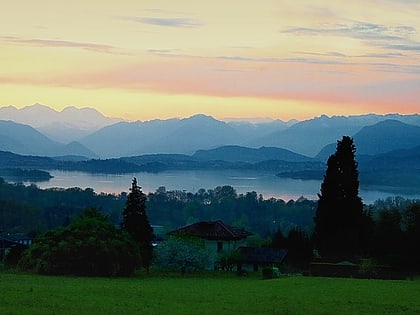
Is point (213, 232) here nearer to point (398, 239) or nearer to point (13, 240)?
point (398, 239)

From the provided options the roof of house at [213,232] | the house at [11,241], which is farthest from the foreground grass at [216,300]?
the house at [11,241]

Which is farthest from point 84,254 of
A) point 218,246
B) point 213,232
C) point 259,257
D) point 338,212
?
point 338,212

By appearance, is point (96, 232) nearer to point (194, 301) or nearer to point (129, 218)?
point (129, 218)

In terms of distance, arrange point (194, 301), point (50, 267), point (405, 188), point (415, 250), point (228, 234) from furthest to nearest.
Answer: point (405, 188) < point (228, 234) < point (415, 250) < point (50, 267) < point (194, 301)


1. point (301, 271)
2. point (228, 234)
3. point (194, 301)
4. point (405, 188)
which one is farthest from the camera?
point (405, 188)

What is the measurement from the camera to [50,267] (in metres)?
36.3

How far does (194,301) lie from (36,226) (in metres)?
73.1

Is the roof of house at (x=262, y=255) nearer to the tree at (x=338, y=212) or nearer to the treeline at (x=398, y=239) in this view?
the tree at (x=338, y=212)

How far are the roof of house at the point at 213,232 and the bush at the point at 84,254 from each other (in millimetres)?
10676

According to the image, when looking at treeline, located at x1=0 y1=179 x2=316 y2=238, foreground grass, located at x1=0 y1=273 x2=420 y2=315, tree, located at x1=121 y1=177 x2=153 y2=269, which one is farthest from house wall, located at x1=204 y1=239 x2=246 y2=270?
treeline, located at x1=0 y1=179 x2=316 y2=238

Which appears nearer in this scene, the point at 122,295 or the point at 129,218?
the point at 122,295

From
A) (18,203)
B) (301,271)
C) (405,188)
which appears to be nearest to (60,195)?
(18,203)

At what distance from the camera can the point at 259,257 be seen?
4688 centimetres

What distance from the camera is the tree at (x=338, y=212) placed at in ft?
142
